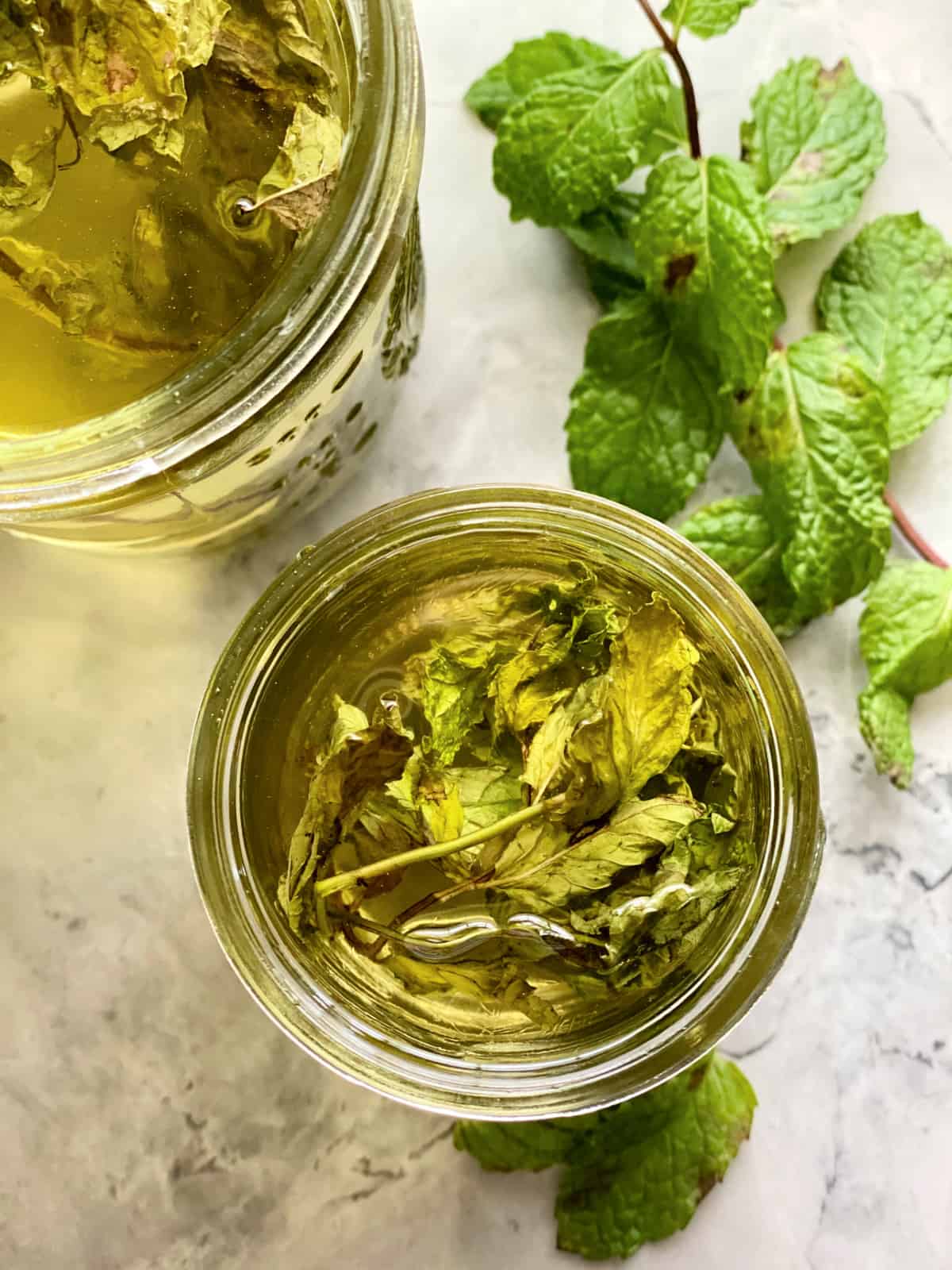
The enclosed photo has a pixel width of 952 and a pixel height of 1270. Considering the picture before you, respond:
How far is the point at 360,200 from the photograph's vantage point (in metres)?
0.50

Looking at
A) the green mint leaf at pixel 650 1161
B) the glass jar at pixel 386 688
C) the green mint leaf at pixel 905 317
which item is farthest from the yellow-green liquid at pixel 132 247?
the green mint leaf at pixel 650 1161

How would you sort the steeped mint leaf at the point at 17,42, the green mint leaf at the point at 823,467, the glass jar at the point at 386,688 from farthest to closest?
the green mint leaf at the point at 823,467, the glass jar at the point at 386,688, the steeped mint leaf at the point at 17,42

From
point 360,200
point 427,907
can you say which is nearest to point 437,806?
point 427,907

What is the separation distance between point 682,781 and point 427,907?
0.41 ft

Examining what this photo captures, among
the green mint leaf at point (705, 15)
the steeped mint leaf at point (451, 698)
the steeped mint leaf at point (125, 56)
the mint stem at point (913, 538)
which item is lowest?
the mint stem at point (913, 538)

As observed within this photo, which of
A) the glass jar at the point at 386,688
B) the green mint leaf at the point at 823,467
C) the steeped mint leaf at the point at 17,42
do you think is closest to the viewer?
the steeped mint leaf at the point at 17,42

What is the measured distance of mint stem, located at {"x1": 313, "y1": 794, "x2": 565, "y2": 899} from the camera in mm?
529

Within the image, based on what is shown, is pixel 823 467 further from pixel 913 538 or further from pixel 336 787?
pixel 336 787

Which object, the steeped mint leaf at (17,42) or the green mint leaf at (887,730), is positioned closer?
the steeped mint leaf at (17,42)

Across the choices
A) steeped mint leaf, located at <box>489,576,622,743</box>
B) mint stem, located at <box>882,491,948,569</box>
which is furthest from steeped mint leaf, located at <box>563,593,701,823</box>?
mint stem, located at <box>882,491,948,569</box>

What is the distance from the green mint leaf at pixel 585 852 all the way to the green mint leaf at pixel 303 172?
0.87 ft

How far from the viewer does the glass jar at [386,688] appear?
1.84ft

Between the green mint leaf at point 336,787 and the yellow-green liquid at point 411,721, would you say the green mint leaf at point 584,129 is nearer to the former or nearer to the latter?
the yellow-green liquid at point 411,721

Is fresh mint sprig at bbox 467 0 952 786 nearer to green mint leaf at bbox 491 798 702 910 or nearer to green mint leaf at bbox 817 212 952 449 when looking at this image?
green mint leaf at bbox 817 212 952 449
